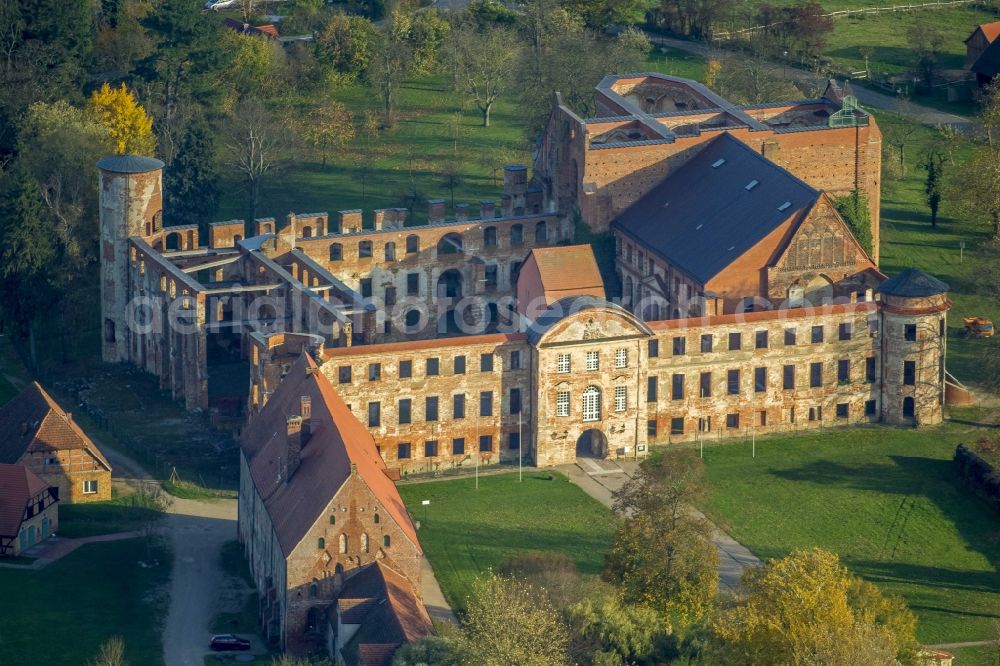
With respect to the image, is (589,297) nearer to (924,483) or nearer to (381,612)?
(924,483)

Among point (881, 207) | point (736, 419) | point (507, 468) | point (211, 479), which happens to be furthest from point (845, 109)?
point (211, 479)

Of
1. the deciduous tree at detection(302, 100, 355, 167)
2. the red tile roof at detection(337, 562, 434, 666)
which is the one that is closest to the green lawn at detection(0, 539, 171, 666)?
the red tile roof at detection(337, 562, 434, 666)

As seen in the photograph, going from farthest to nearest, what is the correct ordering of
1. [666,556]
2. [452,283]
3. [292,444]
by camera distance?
[452,283] → [292,444] → [666,556]

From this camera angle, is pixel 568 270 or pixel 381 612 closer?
pixel 381 612

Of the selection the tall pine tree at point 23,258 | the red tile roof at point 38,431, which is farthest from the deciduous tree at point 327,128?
the red tile roof at point 38,431

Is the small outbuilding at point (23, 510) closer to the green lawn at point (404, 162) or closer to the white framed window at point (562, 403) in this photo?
the white framed window at point (562, 403)

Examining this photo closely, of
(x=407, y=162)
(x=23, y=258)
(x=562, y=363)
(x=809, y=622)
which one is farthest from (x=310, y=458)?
(x=407, y=162)

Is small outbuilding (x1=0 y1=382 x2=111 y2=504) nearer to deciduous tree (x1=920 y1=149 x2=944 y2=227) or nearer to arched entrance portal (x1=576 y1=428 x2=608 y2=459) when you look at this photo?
arched entrance portal (x1=576 y1=428 x2=608 y2=459)
